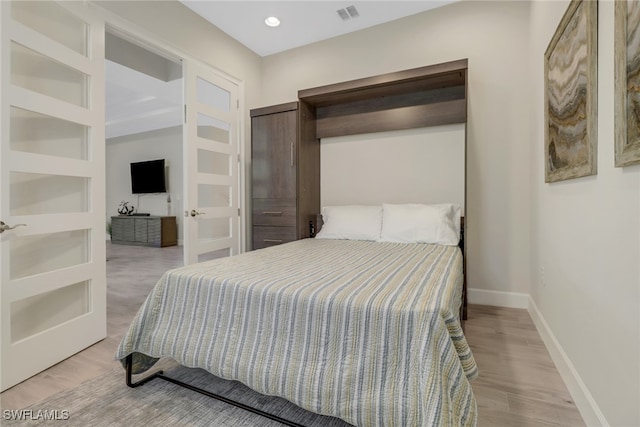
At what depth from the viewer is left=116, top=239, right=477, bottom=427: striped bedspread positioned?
0.99m

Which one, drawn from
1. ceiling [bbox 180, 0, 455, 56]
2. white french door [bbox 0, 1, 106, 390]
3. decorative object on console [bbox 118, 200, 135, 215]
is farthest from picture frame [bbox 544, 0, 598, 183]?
decorative object on console [bbox 118, 200, 135, 215]

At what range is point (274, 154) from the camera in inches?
134

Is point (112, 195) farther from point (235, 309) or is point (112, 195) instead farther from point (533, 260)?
point (533, 260)

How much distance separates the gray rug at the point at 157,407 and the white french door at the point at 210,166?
1.44 metres

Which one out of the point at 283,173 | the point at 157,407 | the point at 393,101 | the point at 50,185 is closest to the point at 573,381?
the point at 157,407

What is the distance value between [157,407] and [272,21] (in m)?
3.42

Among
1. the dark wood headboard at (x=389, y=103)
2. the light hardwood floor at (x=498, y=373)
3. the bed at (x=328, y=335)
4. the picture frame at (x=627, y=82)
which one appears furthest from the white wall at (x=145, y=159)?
the picture frame at (x=627, y=82)

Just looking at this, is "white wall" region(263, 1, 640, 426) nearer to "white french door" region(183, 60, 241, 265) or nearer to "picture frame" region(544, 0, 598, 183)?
"picture frame" region(544, 0, 598, 183)

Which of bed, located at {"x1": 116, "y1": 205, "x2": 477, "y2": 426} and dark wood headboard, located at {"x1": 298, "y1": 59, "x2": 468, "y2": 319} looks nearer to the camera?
bed, located at {"x1": 116, "y1": 205, "x2": 477, "y2": 426}

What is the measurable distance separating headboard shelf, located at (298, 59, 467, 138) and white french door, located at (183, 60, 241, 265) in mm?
917

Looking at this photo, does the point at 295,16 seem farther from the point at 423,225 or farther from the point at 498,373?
the point at 498,373

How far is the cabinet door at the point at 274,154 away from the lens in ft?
10.9

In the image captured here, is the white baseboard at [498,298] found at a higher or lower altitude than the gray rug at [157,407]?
higher

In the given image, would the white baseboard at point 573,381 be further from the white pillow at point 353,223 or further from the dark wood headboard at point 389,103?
the white pillow at point 353,223
